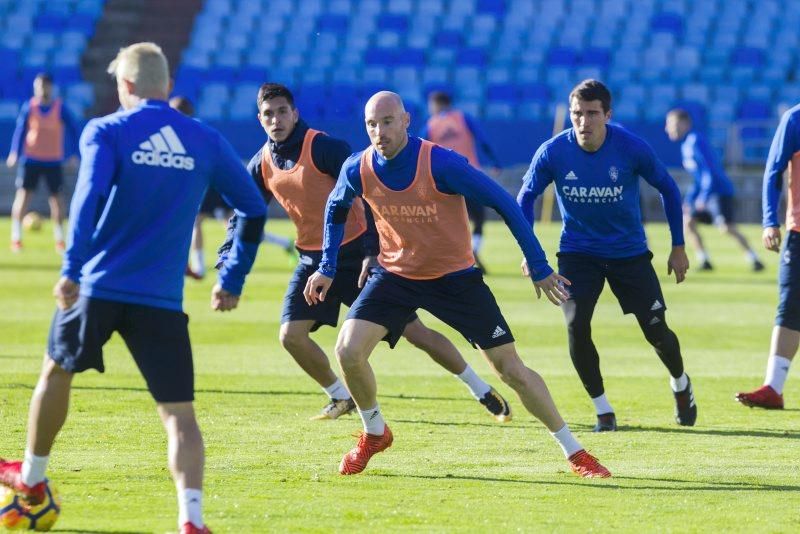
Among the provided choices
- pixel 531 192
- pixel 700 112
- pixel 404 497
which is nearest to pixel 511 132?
pixel 700 112

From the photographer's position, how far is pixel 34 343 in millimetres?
13547

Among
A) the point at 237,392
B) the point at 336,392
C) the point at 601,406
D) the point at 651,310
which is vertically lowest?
the point at 237,392

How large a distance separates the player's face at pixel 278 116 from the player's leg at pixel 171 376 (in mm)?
3319

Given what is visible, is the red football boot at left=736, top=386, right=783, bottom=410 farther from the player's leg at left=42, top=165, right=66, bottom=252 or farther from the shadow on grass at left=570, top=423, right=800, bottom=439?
the player's leg at left=42, top=165, right=66, bottom=252

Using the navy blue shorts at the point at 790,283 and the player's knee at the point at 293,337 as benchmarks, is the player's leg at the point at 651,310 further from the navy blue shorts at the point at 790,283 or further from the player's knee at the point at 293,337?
the player's knee at the point at 293,337

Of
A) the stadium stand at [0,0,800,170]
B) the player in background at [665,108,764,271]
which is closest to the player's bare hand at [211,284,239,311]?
the player in background at [665,108,764,271]

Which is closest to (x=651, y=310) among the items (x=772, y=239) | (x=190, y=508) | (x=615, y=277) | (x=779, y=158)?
(x=615, y=277)

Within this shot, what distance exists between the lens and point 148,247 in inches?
239

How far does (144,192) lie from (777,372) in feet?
18.7

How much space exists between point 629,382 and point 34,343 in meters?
5.48

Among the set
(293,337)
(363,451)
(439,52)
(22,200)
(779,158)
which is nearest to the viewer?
(363,451)

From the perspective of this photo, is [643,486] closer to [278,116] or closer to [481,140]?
[278,116]

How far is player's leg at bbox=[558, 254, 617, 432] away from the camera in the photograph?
367 inches

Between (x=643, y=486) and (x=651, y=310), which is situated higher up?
(x=651, y=310)
